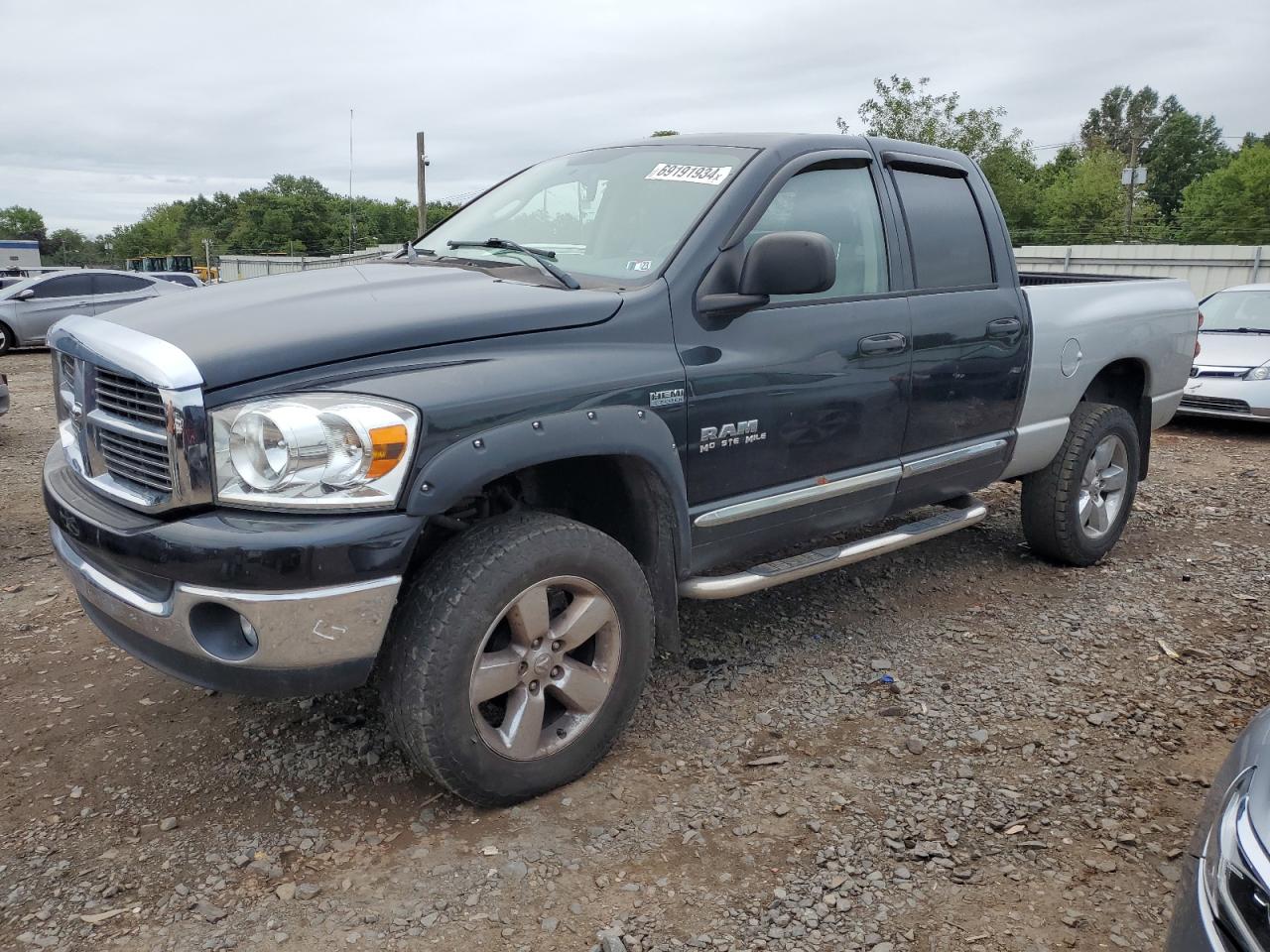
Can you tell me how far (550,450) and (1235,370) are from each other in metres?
8.63

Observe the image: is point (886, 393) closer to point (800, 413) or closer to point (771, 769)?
point (800, 413)

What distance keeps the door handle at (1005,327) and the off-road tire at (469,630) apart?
2096 mm

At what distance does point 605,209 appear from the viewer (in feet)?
11.5

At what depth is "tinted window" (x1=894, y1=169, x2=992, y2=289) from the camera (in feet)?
12.8

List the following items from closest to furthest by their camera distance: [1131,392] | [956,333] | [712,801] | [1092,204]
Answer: [712,801], [956,333], [1131,392], [1092,204]

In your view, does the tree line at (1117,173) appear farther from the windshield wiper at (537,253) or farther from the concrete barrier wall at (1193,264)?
the windshield wiper at (537,253)

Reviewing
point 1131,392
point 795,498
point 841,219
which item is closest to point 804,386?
point 795,498

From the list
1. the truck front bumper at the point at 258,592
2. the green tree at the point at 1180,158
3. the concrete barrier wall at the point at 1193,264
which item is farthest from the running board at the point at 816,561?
the green tree at the point at 1180,158

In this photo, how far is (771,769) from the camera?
3.06m

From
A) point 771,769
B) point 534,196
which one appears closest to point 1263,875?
point 771,769

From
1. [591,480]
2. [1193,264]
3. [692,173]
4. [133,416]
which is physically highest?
[1193,264]

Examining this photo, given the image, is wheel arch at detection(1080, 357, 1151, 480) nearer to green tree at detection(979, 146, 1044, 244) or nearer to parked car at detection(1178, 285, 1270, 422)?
parked car at detection(1178, 285, 1270, 422)

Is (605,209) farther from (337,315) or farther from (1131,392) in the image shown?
(1131,392)

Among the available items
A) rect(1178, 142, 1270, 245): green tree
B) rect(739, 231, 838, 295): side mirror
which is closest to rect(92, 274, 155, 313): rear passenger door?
rect(739, 231, 838, 295): side mirror
